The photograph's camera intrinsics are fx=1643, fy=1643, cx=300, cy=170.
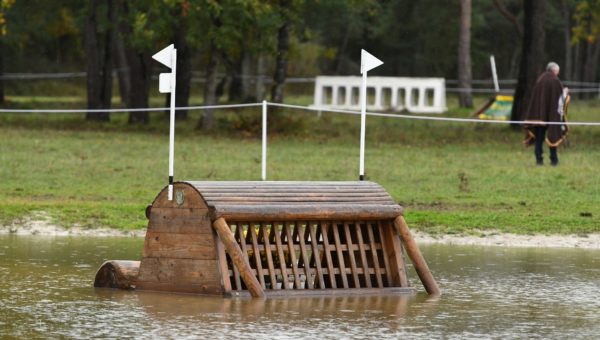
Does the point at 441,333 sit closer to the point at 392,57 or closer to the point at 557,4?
the point at 557,4

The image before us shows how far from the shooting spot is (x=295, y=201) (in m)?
14.7

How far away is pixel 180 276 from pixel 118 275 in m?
0.73

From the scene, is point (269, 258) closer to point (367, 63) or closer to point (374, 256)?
point (374, 256)

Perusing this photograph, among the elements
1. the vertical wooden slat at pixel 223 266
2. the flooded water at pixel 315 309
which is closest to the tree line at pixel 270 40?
the flooded water at pixel 315 309

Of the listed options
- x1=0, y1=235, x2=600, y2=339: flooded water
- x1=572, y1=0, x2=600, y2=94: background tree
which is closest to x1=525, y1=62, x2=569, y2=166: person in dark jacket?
x1=0, y1=235, x2=600, y2=339: flooded water

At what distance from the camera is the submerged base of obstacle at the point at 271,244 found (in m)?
14.3

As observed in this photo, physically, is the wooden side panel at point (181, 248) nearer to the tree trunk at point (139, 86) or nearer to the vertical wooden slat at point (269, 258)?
the vertical wooden slat at point (269, 258)

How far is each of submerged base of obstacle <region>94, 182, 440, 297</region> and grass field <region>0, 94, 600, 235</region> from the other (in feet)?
19.9

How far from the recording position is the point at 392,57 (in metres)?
80.6

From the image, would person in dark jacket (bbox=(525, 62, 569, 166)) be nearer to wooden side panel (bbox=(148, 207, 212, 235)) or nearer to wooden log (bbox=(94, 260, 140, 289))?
wooden log (bbox=(94, 260, 140, 289))

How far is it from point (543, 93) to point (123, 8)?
742 inches

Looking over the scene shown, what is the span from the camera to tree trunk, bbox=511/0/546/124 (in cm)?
4003

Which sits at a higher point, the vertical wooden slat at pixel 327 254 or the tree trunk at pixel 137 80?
the tree trunk at pixel 137 80

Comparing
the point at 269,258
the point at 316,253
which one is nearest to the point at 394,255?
the point at 316,253
